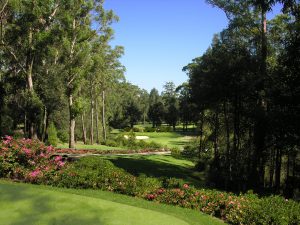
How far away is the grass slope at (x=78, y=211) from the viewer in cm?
1048

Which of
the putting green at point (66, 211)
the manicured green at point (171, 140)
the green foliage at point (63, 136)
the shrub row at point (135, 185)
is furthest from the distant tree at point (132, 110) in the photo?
the putting green at point (66, 211)

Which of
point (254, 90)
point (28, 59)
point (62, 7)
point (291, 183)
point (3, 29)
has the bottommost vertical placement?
point (291, 183)

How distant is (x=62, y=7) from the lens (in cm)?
3431

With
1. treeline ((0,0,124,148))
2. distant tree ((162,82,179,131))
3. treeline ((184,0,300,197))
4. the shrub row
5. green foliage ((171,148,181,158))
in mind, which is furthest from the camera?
distant tree ((162,82,179,131))

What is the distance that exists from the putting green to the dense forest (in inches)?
394

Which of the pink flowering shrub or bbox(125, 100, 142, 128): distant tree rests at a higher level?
bbox(125, 100, 142, 128): distant tree

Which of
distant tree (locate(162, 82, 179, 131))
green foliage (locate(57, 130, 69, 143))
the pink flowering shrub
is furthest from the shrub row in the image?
distant tree (locate(162, 82, 179, 131))

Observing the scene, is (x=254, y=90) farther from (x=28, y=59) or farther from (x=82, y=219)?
(x=28, y=59)

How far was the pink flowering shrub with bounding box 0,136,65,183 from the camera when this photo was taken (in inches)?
645

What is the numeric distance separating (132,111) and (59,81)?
7398 cm

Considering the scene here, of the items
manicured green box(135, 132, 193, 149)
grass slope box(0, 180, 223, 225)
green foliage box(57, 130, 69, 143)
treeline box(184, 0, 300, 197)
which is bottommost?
manicured green box(135, 132, 193, 149)

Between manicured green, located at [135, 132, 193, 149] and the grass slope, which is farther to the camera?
manicured green, located at [135, 132, 193, 149]

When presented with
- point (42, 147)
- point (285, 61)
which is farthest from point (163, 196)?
point (285, 61)

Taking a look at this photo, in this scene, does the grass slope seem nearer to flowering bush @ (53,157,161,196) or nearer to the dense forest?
flowering bush @ (53,157,161,196)
